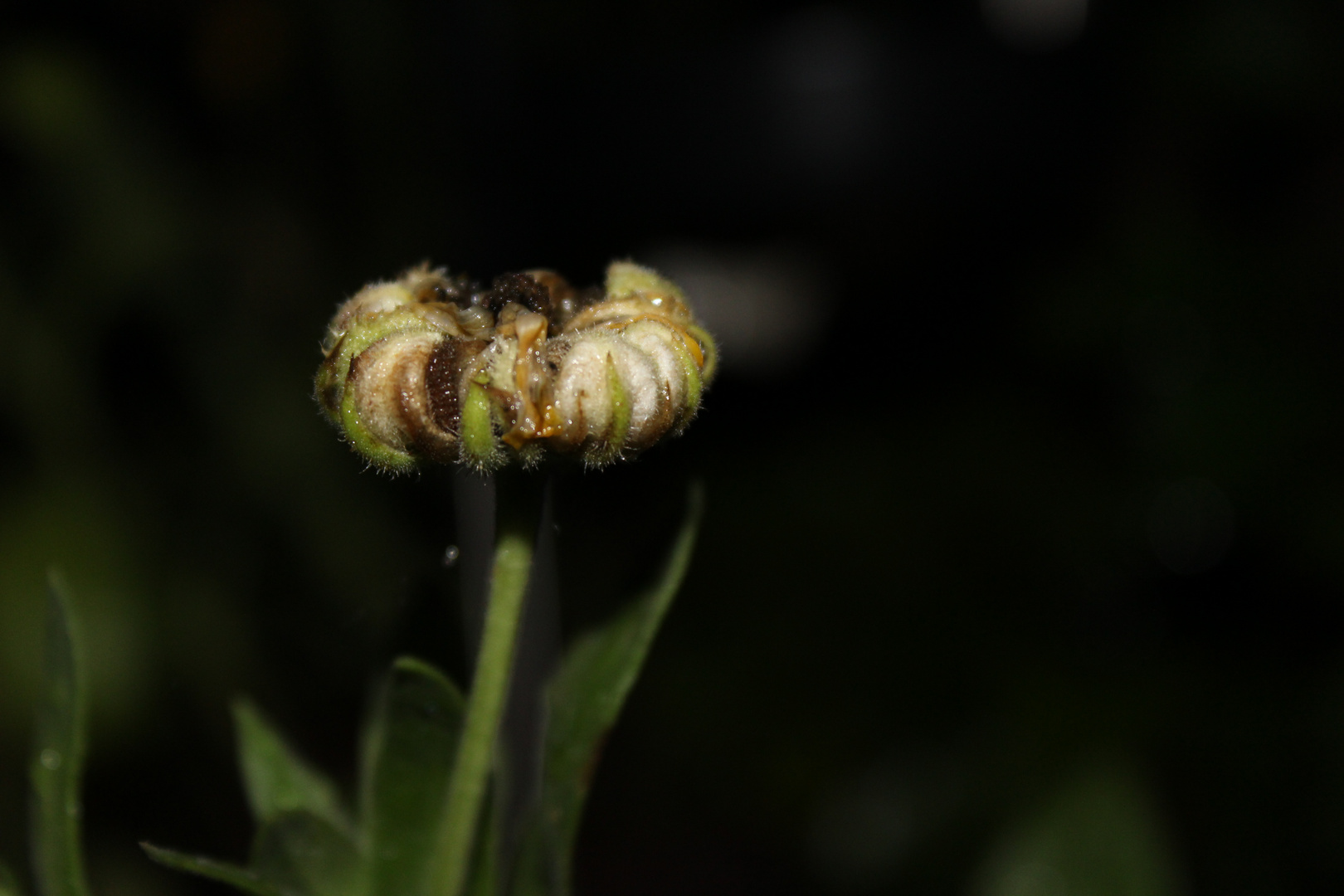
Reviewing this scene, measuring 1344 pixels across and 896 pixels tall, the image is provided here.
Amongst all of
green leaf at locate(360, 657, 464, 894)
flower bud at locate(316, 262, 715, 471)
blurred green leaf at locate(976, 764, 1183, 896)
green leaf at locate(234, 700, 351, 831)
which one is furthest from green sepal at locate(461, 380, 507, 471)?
blurred green leaf at locate(976, 764, 1183, 896)

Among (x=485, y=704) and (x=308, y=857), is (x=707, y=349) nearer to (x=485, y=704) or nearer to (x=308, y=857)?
(x=485, y=704)

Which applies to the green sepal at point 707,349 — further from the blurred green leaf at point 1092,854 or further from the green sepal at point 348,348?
the blurred green leaf at point 1092,854

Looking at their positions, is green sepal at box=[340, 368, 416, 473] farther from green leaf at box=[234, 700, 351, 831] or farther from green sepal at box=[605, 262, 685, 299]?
green leaf at box=[234, 700, 351, 831]

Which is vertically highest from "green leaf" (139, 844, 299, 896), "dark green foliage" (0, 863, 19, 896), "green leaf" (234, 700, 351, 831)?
"green leaf" (234, 700, 351, 831)

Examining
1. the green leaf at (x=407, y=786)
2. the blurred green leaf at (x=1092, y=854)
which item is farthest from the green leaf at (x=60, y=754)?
the blurred green leaf at (x=1092, y=854)

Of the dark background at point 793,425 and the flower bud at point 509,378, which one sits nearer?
the flower bud at point 509,378

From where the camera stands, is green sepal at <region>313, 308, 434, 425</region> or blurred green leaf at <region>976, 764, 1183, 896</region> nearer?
green sepal at <region>313, 308, 434, 425</region>

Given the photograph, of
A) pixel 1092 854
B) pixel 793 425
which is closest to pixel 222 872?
pixel 1092 854
